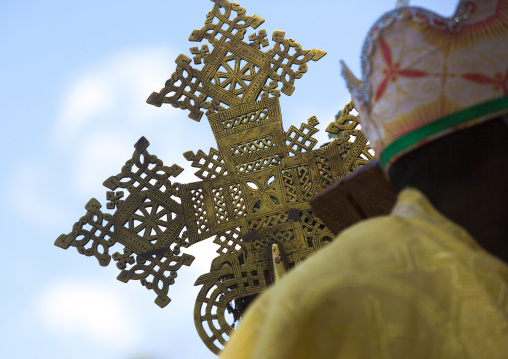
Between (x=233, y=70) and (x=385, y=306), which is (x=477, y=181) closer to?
(x=385, y=306)

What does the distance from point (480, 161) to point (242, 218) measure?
238 centimetres

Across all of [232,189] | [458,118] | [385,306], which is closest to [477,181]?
[458,118]

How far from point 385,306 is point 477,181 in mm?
298

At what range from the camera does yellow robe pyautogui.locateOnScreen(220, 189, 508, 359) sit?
933 mm

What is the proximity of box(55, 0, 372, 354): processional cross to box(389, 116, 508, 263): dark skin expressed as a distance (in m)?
2.22

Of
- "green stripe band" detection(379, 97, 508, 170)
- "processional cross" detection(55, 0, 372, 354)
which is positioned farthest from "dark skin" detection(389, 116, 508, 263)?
"processional cross" detection(55, 0, 372, 354)

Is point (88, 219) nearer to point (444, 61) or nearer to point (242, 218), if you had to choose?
point (242, 218)

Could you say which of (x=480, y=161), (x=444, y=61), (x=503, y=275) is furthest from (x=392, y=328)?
(x=444, y=61)

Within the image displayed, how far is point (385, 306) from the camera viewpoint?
96cm

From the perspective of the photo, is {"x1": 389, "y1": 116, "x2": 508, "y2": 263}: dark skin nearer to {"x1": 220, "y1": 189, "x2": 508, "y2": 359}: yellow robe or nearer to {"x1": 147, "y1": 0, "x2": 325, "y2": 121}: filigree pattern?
{"x1": 220, "y1": 189, "x2": 508, "y2": 359}: yellow robe

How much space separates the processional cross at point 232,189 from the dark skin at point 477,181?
222 centimetres

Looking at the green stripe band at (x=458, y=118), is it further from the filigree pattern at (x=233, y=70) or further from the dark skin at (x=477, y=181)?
the filigree pattern at (x=233, y=70)

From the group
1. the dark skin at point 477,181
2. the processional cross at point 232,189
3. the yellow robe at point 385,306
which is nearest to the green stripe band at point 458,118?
the dark skin at point 477,181

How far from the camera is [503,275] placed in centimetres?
101
